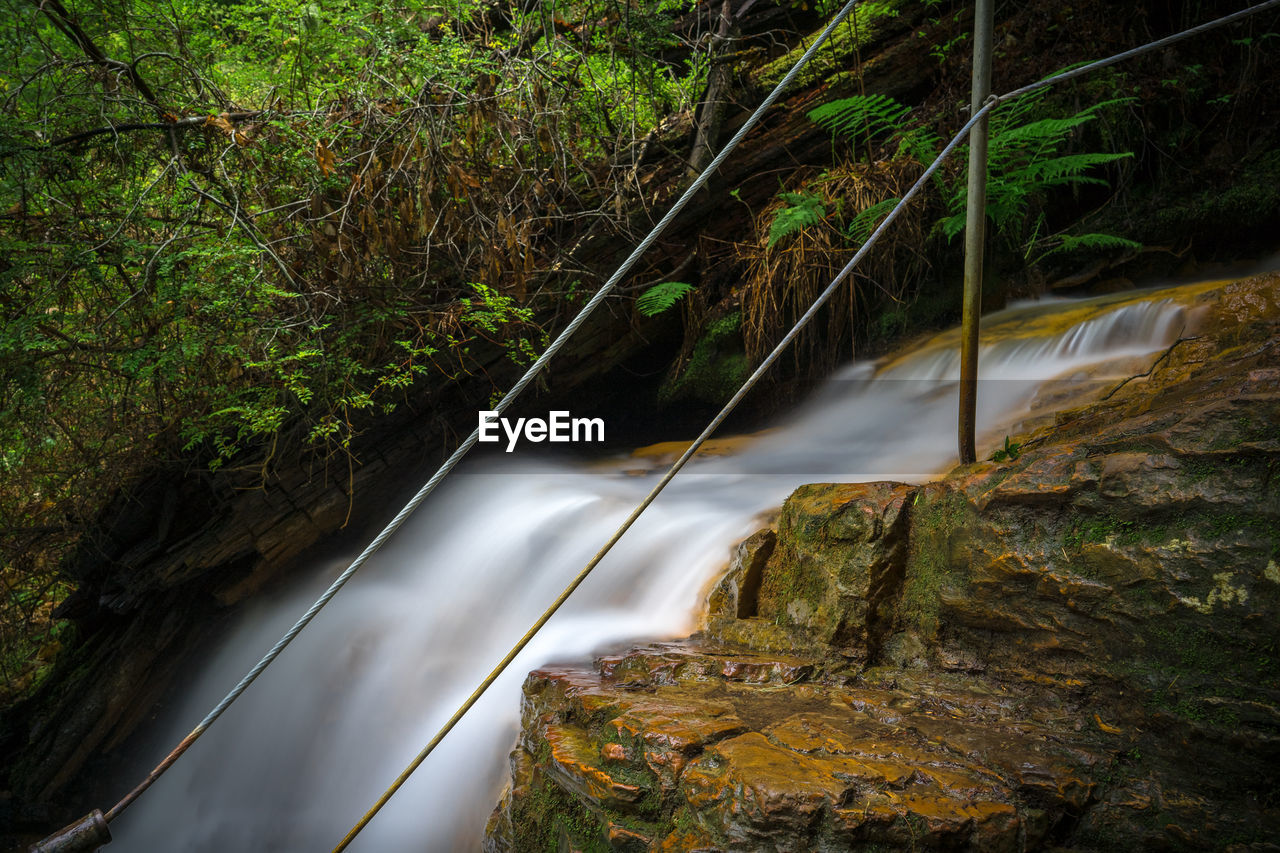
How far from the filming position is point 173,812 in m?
3.81

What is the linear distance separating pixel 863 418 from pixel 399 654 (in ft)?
10.2

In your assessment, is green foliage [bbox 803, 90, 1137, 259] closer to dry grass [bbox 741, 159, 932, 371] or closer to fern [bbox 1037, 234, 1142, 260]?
fern [bbox 1037, 234, 1142, 260]

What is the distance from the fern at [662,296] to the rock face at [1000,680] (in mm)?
2432

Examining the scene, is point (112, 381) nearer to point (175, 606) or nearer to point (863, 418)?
point (175, 606)

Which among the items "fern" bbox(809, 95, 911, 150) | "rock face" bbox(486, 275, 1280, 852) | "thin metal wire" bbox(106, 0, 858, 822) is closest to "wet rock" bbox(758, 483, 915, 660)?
"rock face" bbox(486, 275, 1280, 852)

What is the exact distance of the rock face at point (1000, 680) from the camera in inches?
63.7

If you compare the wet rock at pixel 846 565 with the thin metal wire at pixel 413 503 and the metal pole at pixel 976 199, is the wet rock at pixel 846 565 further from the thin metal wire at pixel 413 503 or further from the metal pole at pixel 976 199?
the thin metal wire at pixel 413 503

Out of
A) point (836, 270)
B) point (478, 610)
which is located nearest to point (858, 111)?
point (836, 270)

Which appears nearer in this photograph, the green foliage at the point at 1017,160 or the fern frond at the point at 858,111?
the green foliage at the point at 1017,160

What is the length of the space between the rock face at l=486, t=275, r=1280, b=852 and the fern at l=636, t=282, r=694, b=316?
243 centimetres

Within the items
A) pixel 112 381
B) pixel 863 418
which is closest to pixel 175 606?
pixel 112 381

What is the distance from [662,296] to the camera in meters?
4.63

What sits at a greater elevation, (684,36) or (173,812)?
(684,36)

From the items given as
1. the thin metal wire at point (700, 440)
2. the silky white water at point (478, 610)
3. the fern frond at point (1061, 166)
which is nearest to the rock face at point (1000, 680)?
the thin metal wire at point (700, 440)
